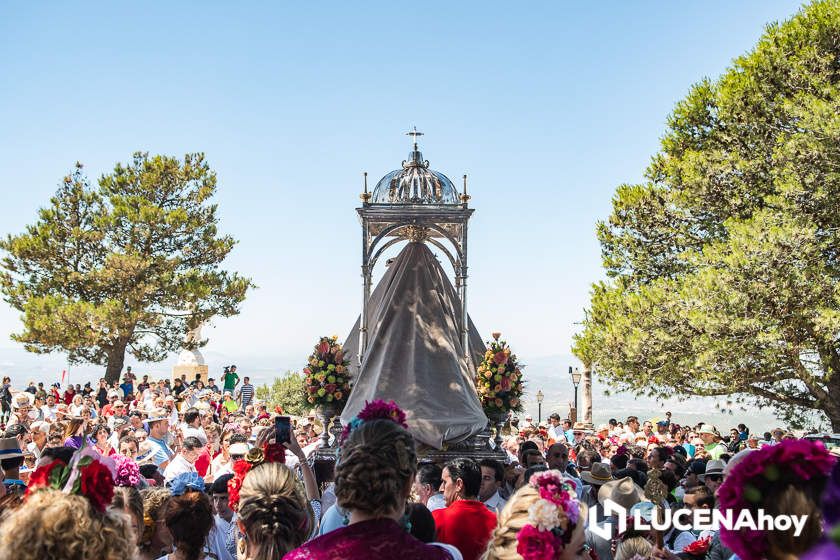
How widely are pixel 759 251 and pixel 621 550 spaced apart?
60.1 ft

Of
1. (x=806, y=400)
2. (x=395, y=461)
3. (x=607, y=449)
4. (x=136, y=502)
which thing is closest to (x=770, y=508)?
(x=395, y=461)

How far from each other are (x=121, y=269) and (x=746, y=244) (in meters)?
26.1

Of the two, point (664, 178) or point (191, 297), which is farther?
point (191, 297)

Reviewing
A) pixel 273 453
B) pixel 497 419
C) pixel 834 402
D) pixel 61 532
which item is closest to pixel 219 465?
pixel 497 419

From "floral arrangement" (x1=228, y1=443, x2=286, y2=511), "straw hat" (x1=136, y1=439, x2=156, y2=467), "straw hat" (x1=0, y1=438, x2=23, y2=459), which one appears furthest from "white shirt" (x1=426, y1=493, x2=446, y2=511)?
"straw hat" (x1=136, y1=439, x2=156, y2=467)

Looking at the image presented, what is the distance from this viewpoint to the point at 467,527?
552 cm

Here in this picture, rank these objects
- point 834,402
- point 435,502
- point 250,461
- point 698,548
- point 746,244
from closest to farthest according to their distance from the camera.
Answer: point 250,461, point 698,548, point 435,502, point 746,244, point 834,402

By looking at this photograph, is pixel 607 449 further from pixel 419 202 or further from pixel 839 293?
pixel 839 293

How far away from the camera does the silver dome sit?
39.6 feet

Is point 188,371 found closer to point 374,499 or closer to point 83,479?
Answer: point 374,499

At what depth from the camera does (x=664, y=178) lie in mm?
27156

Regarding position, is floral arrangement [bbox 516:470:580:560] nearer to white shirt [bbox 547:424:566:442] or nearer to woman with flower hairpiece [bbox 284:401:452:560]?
Result: woman with flower hairpiece [bbox 284:401:452:560]

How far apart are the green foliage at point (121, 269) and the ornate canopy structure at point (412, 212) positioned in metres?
26.4

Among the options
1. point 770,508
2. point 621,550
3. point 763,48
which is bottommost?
point 621,550
